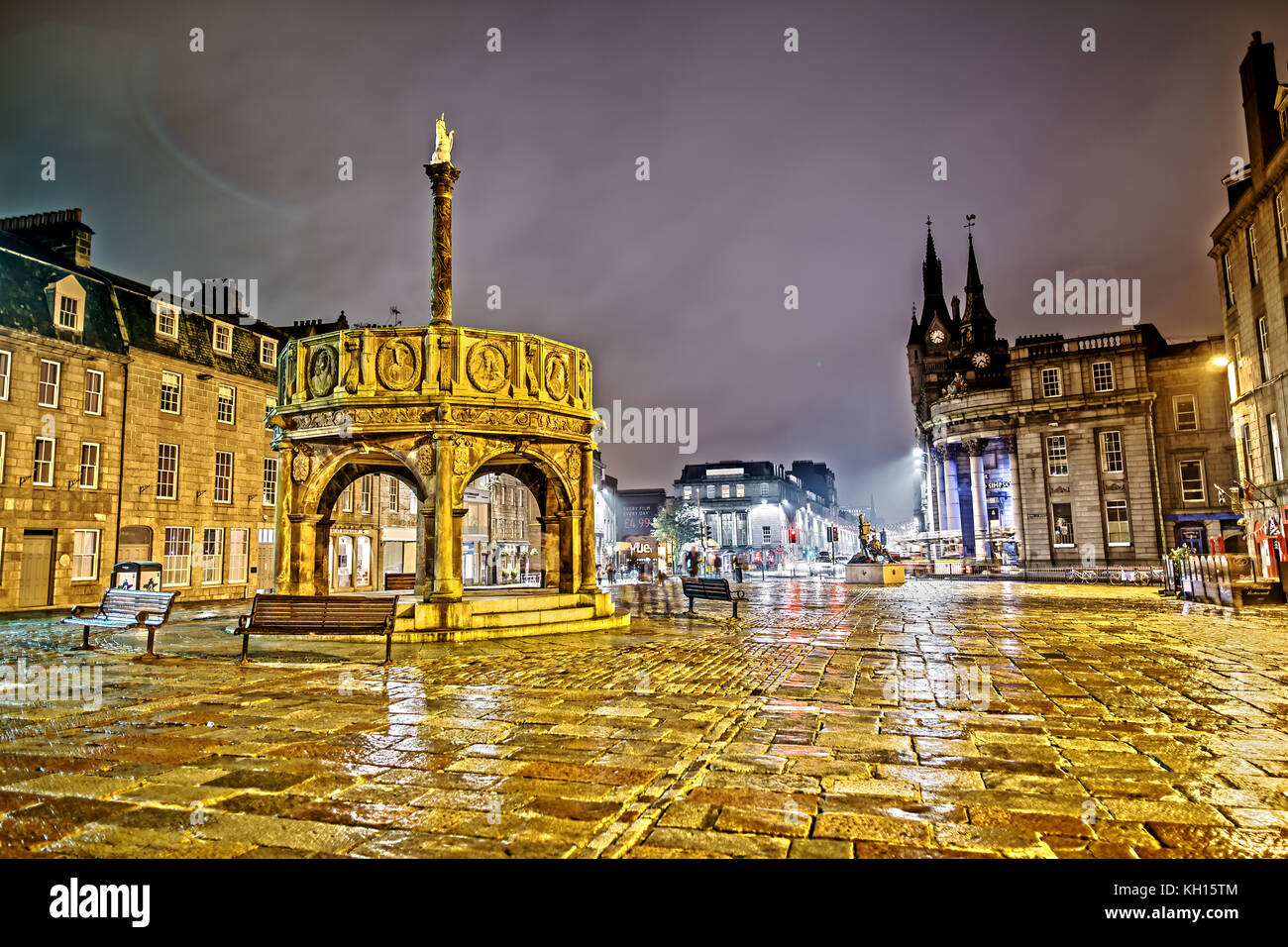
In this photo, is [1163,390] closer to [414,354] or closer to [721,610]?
[721,610]

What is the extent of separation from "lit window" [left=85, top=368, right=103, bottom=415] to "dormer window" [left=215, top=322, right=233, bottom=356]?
196 inches

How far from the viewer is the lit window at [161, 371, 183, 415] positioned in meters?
26.5

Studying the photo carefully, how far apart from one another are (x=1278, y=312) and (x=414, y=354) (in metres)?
28.7

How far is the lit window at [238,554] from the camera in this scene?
1115 inches

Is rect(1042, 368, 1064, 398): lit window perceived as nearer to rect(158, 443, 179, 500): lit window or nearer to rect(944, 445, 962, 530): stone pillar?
rect(944, 445, 962, 530): stone pillar

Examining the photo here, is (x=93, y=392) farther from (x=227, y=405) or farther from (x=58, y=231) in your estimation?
(x=58, y=231)

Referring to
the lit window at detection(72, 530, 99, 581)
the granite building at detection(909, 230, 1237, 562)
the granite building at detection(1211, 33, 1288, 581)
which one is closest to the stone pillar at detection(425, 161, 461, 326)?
the lit window at detection(72, 530, 99, 581)

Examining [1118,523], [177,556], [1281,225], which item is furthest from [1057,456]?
[177,556]

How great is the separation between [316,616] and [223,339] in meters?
23.6

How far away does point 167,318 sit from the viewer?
88.4 feet

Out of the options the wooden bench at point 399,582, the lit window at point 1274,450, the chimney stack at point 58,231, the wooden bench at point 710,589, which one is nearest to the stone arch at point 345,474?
the wooden bench at point 399,582

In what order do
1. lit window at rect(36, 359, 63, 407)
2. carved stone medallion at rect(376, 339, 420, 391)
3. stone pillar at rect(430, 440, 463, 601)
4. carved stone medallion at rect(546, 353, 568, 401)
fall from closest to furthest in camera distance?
stone pillar at rect(430, 440, 463, 601), carved stone medallion at rect(376, 339, 420, 391), carved stone medallion at rect(546, 353, 568, 401), lit window at rect(36, 359, 63, 407)
